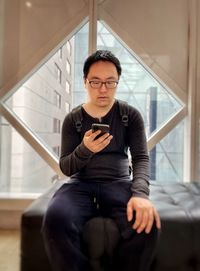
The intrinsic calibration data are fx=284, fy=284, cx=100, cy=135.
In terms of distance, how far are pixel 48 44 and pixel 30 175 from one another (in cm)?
111

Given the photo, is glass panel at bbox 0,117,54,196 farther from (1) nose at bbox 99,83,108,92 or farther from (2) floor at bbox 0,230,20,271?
(1) nose at bbox 99,83,108,92

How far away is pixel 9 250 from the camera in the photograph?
1.80 m

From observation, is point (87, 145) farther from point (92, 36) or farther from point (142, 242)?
point (92, 36)

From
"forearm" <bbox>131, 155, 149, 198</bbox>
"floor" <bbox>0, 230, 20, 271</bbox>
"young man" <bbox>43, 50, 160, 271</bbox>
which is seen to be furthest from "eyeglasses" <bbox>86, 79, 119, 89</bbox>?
"floor" <bbox>0, 230, 20, 271</bbox>

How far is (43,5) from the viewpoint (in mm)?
2311

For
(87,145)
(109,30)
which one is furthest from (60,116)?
(87,145)

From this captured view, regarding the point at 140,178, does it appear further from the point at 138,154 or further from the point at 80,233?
the point at 80,233

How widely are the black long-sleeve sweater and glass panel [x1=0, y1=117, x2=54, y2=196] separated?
1.13 m

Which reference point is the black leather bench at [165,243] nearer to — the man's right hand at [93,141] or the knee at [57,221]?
the knee at [57,221]

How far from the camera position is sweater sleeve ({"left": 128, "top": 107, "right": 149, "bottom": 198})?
1.19 metres

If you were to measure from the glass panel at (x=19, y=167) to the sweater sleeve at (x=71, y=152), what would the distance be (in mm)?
1144

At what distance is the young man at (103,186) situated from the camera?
1000 millimetres

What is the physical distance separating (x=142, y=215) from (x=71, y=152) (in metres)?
0.45

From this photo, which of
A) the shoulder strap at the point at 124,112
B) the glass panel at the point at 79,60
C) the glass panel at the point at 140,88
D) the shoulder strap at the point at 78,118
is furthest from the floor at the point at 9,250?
the glass panel at the point at 140,88
